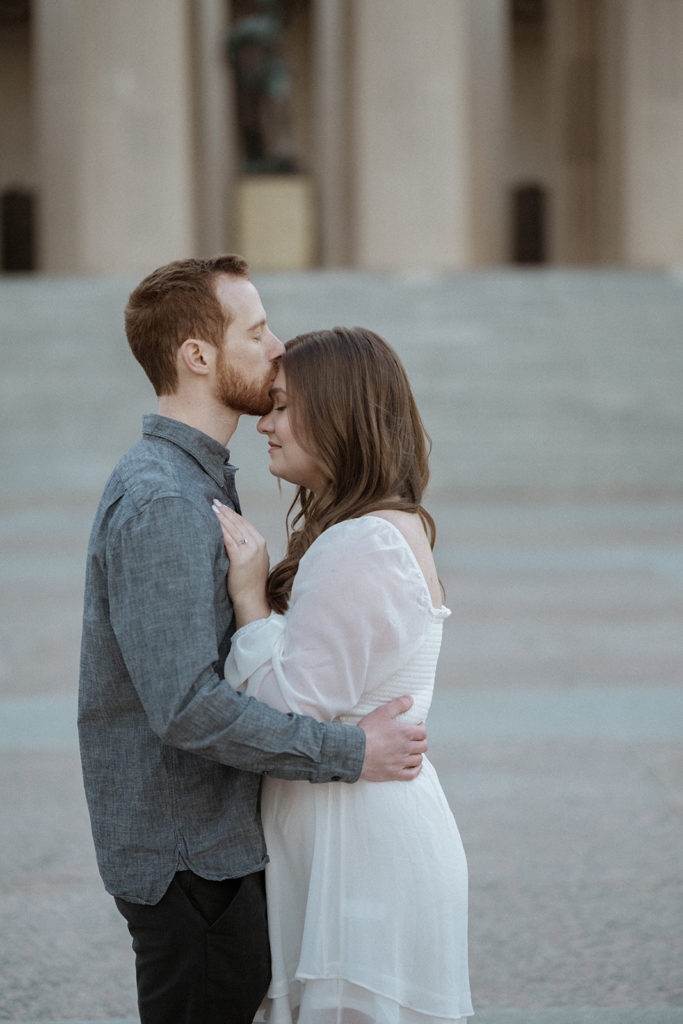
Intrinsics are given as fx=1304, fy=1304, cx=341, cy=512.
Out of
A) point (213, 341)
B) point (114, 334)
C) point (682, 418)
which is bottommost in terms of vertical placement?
point (682, 418)

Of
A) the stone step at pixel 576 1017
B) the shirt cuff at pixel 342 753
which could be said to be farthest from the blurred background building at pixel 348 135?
the shirt cuff at pixel 342 753

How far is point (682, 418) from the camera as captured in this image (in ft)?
61.0

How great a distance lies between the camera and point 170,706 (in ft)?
6.85

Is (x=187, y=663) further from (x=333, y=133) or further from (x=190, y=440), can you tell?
(x=333, y=133)

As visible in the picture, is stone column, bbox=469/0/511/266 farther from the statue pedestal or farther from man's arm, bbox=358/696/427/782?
man's arm, bbox=358/696/427/782

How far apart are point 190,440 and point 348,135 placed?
87.3 feet

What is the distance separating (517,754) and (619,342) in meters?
15.4

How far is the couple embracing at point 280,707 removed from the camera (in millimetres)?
2168

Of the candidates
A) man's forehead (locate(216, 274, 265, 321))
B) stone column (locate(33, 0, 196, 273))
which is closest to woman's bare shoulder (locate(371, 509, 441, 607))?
man's forehead (locate(216, 274, 265, 321))

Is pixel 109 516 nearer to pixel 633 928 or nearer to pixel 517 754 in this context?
pixel 633 928

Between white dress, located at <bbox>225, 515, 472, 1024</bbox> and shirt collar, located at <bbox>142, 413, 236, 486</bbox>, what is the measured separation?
0.26 meters

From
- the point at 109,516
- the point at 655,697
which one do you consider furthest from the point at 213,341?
the point at 655,697

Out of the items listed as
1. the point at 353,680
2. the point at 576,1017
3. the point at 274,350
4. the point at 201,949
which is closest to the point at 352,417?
the point at 274,350

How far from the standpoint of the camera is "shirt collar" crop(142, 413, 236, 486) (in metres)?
2.31
